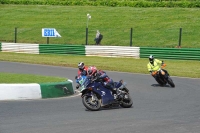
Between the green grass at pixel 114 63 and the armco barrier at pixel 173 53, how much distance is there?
63 cm

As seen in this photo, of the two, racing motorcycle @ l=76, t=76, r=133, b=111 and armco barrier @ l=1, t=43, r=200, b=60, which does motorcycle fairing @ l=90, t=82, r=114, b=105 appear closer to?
racing motorcycle @ l=76, t=76, r=133, b=111

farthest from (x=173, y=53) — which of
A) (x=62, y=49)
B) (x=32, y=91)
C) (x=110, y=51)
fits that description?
(x=32, y=91)

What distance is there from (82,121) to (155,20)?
113 ft

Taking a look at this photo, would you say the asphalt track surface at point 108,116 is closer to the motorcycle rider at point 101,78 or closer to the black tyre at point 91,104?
the black tyre at point 91,104

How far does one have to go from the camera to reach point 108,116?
467 inches

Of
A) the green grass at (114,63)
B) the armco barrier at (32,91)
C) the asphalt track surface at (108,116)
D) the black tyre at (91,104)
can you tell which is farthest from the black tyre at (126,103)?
the green grass at (114,63)

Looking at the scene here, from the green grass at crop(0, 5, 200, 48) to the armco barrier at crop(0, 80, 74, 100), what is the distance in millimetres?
21408

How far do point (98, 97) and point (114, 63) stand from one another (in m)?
16.5

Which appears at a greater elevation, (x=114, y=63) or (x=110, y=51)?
(x=110, y=51)

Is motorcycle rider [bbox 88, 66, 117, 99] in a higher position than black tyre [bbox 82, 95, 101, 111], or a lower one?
higher

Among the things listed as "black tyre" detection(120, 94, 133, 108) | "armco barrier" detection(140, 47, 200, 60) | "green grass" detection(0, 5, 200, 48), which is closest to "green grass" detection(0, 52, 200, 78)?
"armco barrier" detection(140, 47, 200, 60)

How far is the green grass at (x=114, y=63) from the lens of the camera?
2559 cm

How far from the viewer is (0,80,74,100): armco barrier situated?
13883 millimetres

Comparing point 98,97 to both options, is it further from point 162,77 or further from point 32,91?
point 162,77
